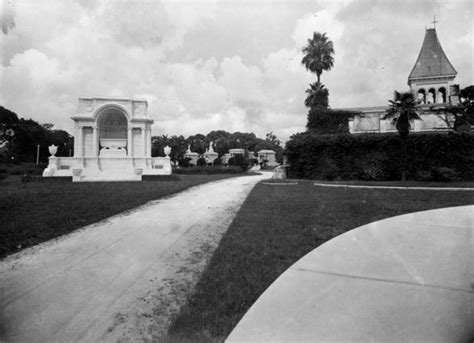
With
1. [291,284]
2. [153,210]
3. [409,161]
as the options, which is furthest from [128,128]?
[291,284]

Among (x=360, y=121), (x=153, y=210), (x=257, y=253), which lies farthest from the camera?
(x=360, y=121)

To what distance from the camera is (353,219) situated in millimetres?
6551

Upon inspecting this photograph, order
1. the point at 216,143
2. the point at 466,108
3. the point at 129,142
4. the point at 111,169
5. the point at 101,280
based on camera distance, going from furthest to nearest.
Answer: the point at 216,143, the point at 129,142, the point at 111,169, the point at 466,108, the point at 101,280

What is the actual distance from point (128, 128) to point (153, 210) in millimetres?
23103

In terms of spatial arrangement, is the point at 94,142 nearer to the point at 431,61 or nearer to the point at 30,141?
the point at 30,141

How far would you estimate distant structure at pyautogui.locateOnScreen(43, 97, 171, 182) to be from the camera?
25886 millimetres

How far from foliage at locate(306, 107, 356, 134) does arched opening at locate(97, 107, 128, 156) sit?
21.9m

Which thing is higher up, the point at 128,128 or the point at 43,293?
the point at 128,128

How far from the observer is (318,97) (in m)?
31.3

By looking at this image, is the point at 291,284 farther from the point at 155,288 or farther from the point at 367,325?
the point at 155,288

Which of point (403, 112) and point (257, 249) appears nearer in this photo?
point (257, 249)

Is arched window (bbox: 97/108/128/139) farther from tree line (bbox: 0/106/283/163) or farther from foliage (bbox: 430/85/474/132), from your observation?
foliage (bbox: 430/85/474/132)

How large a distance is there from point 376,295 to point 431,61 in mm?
54566


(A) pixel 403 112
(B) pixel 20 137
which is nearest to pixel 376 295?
(A) pixel 403 112
